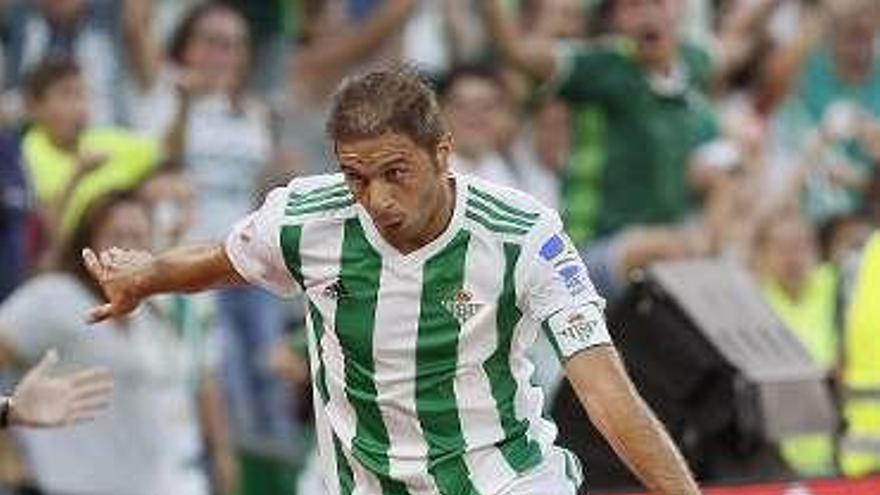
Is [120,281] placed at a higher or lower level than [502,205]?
lower

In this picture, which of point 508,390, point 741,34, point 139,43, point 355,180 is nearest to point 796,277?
point 741,34

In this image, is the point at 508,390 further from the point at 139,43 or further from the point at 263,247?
the point at 139,43

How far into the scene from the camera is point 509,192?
679 centimetres

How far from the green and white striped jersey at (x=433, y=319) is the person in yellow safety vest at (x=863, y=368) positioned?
3.67 m

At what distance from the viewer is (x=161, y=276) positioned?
22.8ft

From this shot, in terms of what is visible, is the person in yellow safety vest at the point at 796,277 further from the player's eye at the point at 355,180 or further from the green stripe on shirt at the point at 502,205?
the player's eye at the point at 355,180

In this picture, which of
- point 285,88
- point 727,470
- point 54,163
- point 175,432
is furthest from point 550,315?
point 285,88

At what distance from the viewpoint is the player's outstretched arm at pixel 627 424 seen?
648 centimetres

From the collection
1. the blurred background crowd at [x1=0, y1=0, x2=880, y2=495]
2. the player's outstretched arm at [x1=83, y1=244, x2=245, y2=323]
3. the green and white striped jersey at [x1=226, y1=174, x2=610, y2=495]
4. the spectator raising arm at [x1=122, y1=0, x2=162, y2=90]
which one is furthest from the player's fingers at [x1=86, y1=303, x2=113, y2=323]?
the spectator raising arm at [x1=122, y1=0, x2=162, y2=90]

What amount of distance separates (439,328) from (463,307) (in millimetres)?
77

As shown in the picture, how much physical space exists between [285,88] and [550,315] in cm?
632

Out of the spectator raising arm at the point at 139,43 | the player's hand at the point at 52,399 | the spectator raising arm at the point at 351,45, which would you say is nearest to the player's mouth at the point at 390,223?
the player's hand at the point at 52,399

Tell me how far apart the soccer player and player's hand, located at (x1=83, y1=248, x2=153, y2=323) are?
0.01 meters

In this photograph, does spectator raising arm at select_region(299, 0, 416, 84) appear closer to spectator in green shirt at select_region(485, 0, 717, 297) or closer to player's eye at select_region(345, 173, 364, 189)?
spectator in green shirt at select_region(485, 0, 717, 297)
